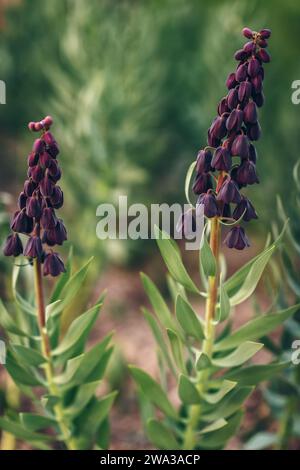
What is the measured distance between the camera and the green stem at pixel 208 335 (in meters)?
1.57

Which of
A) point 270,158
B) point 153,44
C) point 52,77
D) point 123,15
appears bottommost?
point 270,158

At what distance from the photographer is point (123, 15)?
3855 mm

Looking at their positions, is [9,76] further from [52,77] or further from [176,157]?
[176,157]

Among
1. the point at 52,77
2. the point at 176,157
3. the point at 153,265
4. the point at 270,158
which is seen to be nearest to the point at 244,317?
the point at 153,265

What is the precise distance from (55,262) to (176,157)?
7.86 ft

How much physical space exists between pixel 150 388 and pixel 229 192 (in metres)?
0.60

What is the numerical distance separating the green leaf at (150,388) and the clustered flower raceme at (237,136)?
45 cm

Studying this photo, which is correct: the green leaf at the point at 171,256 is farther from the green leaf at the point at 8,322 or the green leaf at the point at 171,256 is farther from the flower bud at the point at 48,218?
the green leaf at the point at 8,322

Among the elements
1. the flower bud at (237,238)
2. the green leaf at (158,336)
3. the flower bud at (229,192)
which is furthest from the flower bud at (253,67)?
the green leaf at (158,336)

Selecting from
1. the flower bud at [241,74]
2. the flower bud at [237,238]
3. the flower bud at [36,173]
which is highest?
the flower bud at [241,74]

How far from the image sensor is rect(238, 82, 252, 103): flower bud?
4.68 ft

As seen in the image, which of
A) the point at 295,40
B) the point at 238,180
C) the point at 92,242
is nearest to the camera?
the point at 238,180

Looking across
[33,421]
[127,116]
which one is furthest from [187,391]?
[127,116]

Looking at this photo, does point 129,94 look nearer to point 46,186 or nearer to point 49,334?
point 49,334
